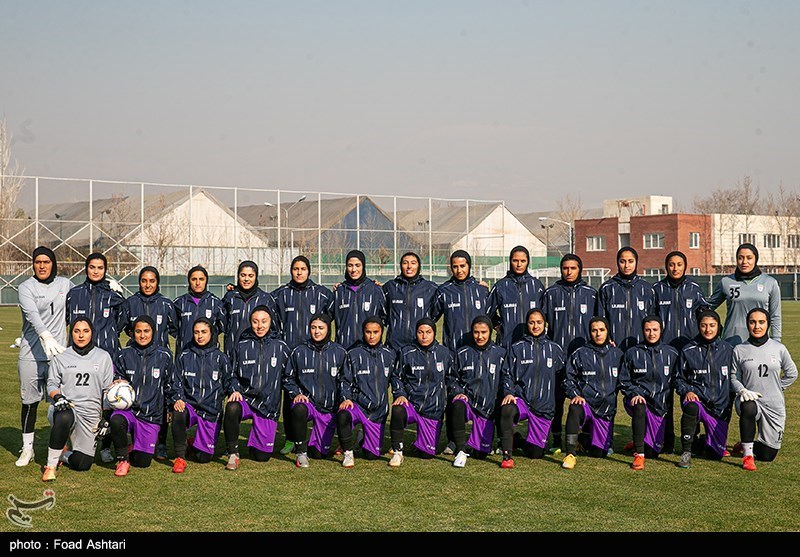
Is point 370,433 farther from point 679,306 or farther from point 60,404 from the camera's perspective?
point 679,306

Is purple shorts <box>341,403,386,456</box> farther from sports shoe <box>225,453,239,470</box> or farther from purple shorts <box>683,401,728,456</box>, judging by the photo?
purple shorts <box>683,401,728,456</box>

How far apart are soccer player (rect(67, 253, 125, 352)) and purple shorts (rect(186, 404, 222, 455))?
92cm

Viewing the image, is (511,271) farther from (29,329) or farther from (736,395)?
(29,329)

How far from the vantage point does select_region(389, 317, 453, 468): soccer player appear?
308 inches

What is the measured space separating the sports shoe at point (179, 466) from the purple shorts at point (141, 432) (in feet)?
0.84

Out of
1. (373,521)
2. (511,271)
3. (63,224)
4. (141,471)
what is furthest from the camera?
(63,224)

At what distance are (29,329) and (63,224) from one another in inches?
1207

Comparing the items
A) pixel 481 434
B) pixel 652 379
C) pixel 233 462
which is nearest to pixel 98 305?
pixel 233 462

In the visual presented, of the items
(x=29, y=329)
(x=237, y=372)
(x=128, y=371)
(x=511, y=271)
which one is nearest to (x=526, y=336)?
(x=511, y=271)

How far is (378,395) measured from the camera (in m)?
7.87

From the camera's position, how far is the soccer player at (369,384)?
306 inches

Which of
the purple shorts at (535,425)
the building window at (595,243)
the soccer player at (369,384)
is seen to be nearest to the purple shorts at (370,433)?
the soccer player at (369,384)

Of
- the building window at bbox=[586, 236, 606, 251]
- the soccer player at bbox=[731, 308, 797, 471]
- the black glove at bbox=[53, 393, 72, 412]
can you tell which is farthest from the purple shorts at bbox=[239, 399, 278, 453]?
the building window at bbox=[586, 236, 606, 251]

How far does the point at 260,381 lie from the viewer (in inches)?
306
